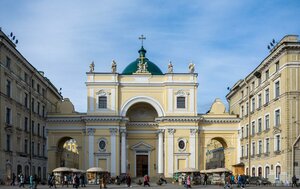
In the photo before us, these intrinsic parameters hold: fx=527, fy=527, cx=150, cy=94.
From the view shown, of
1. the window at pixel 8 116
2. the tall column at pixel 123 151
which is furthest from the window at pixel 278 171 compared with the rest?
the window at pixel 8 116

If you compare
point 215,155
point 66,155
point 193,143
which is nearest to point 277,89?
point 193,143

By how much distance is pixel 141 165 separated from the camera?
77.1 metres

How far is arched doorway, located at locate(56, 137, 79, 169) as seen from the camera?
7581cm

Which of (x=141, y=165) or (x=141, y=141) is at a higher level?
(x=141, y=141)

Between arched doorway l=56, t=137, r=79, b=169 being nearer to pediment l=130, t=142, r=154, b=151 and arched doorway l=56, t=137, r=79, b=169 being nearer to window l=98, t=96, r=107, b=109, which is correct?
window l=98, t=96, r=107, b=109

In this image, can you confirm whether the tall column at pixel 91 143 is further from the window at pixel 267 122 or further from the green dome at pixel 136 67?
the window at pixel 267 122

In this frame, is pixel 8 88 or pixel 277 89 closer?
pixel 277 89

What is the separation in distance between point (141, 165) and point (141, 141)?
11.7 ft

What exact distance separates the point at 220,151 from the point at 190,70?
3457 centimetres

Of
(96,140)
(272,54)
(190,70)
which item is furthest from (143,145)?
(272,54)

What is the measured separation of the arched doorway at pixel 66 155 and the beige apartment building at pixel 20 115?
312cm

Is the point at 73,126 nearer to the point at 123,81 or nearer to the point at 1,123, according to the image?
the point at 123,81

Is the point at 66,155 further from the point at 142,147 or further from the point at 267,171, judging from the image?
the point at 267,171

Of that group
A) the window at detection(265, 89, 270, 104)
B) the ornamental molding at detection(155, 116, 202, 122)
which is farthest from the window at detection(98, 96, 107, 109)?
the window at detection(265, 89, 270, 104)
